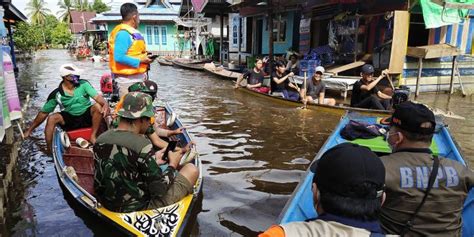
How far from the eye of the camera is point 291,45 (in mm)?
17688

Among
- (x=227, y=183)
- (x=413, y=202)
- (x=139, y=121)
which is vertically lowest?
(x=227, y=183)

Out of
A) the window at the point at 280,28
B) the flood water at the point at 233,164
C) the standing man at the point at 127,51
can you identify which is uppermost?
the window at the point at 280,28

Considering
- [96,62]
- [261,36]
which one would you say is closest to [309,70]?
[261,36]

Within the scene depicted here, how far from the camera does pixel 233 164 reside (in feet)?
20.2

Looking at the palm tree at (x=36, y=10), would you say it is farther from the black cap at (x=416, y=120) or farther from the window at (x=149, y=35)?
the black cap at (x=416, y=120)

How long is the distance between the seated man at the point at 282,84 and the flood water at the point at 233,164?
55cm

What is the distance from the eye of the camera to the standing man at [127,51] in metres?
5.22

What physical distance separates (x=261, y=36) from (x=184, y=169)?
53.8 ft

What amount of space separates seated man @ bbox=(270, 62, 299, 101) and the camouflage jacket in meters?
7.66

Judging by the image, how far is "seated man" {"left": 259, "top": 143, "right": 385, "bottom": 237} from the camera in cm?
140

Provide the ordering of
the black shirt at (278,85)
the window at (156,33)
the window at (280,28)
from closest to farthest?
the black shirt at (278,85)
the window at (280,28)
the window at (156,33)

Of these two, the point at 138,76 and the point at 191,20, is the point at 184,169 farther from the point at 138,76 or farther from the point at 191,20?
the point at 191,20

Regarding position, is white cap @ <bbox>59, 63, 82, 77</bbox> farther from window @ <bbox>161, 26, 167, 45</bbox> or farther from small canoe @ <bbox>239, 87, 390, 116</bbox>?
window @ <bbox>161, 26, 167, 45</bbox>

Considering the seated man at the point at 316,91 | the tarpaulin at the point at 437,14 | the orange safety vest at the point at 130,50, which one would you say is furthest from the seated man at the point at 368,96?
the orange safety vest at the point at 130,50
